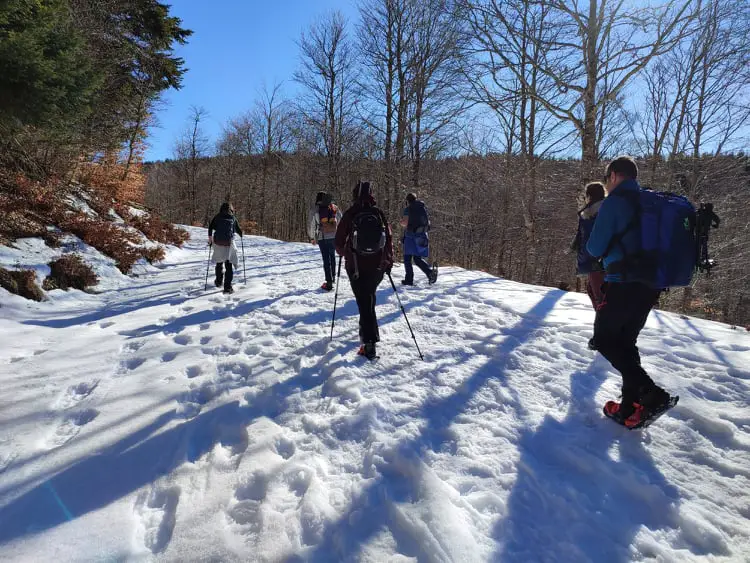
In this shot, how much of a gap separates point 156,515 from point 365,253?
2955mm

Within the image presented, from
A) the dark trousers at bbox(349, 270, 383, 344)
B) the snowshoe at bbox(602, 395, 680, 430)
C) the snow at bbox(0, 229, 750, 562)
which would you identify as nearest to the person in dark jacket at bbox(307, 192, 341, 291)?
the snow at bbox(0, 229, 750, 562)

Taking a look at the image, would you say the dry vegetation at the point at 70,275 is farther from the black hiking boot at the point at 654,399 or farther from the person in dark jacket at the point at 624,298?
the black hiking boot at the point at 654,399

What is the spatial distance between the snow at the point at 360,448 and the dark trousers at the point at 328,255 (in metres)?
2.79

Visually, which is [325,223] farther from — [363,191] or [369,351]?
[369,351]

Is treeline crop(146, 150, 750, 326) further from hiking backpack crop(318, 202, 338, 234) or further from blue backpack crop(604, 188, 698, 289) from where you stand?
hiking backpack crop(318, 202, 338, 234)

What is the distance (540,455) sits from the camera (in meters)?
2.54

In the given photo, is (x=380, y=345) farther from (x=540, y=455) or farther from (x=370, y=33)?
(x=370, y=33)

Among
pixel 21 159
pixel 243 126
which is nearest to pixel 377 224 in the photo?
pixel 21 159

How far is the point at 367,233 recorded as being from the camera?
4082mm

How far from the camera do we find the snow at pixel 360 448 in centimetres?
186

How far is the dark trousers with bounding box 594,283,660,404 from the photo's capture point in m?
2.63

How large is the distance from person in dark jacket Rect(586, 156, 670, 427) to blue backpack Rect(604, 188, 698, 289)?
2.7 inches

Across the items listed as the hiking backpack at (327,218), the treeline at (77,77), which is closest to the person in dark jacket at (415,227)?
the hiking backpack at (327,218)

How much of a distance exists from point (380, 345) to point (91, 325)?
14.4ft
